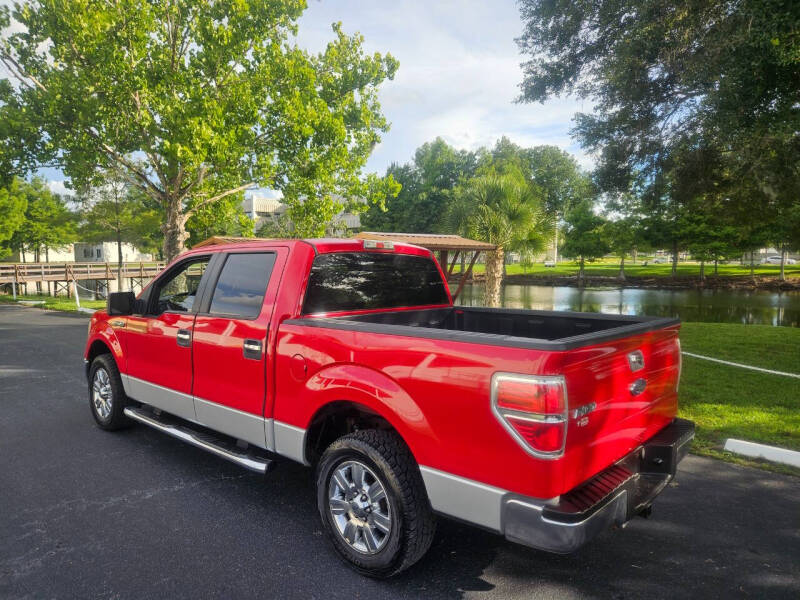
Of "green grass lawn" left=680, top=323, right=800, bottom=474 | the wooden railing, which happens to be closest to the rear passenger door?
"green grass lawn" left=680, top=323, right=800, bottom=474

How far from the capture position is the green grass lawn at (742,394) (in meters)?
5.25

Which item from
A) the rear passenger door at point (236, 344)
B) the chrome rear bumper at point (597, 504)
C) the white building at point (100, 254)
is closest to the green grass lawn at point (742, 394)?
the chrome rear bumper at point (597, 504)

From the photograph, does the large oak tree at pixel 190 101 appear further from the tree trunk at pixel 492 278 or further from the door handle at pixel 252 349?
the door handle at pixel 252 349

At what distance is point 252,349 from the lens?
3.57 metres

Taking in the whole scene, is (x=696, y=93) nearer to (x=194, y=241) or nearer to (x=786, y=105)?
(x=786, y=105)

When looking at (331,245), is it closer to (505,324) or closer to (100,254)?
(505,324)

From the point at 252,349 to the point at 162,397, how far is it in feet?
4.91

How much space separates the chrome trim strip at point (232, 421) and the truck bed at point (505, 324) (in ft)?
2.76

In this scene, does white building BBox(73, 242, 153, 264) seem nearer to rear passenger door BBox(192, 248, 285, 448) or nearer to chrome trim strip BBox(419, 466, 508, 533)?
rear passenger door BBox(192, 248, 285, 448)

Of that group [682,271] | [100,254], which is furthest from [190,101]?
[100,254]

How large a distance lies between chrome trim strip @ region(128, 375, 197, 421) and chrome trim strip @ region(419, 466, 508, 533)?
2.35m

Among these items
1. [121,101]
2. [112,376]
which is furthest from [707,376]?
[121,101]

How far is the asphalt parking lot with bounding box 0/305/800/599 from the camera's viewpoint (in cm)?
283

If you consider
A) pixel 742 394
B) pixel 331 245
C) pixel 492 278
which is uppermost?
pixel 331 245
